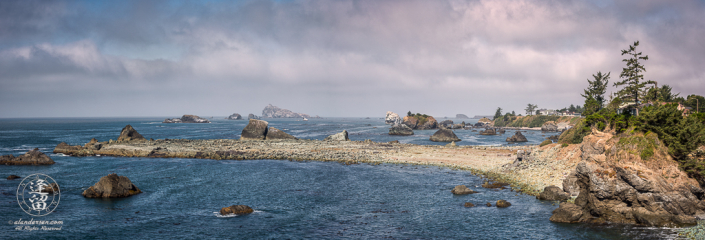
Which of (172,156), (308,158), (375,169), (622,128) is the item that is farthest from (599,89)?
(172,156)

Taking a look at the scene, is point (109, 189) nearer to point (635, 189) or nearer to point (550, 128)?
point (635, 189)

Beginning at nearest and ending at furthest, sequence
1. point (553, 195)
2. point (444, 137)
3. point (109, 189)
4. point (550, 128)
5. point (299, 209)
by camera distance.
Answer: point (299, 209) → point (553, 195) → point (109, 189) → point (444, 137) → point (550, 128)

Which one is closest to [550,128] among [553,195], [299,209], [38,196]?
[553,195]

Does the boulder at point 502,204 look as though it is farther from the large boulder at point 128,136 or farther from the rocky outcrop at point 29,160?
the large boulder at point 128,136

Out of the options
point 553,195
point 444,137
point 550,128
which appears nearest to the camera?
point 553,195

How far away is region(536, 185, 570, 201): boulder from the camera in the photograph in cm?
3206

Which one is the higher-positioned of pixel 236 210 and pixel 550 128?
pixel 550 128

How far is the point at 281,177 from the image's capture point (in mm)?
46500

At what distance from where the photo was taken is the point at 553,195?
32219 millimetres

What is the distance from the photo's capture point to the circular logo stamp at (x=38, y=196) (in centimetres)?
3050

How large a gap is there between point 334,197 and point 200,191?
15.3 metres

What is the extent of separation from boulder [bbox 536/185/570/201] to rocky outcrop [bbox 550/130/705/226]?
289 centimetres

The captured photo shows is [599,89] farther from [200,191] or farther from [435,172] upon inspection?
[200,191]

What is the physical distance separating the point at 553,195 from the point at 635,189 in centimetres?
656
